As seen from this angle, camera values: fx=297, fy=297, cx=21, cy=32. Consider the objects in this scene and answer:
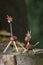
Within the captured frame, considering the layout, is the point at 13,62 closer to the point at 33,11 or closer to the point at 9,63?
the point at 9,63

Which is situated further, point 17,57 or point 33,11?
point 33,11

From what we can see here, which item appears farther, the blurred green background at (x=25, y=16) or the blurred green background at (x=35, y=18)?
the blurred green background at (x=35, y=18)

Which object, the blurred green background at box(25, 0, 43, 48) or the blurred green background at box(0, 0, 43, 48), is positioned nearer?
the blurred green background at box(0, 0, 43, 48)

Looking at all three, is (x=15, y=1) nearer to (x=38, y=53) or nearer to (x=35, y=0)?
(x=35, y=0)

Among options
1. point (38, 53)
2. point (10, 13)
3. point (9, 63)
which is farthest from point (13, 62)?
point (10, 13)

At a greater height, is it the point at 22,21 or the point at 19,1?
the point at 19,1

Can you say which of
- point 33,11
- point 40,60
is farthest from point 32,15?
point 40,60
